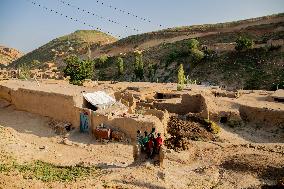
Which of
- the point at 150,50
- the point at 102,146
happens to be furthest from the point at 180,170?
the point at 150,50

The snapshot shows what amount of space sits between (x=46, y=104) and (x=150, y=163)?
982cm

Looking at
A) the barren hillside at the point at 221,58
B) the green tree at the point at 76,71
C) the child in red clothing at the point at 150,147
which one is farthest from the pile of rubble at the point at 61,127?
the barren hillside at the point at 221,58

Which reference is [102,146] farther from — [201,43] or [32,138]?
[201,43]

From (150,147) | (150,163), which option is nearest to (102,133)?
(150,147)

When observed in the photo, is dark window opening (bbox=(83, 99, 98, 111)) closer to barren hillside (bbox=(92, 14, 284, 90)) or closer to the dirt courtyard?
the dirt courtyard

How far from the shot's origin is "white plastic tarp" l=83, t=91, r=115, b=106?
2267 centimetres

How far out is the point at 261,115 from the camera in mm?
24094

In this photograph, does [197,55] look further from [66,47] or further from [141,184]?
[66,47]

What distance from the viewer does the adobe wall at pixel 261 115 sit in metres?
23.4

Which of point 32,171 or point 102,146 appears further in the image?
point 102,146

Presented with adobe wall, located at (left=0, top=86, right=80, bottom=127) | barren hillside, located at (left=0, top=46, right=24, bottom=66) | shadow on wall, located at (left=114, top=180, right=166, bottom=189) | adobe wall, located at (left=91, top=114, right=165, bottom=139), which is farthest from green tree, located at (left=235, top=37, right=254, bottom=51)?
barren hillside, located at (left=0, top=46, right=24, bottom=66)

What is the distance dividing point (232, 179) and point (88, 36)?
9176 centimetres

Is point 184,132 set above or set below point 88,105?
below

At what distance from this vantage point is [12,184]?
12.6 metres
